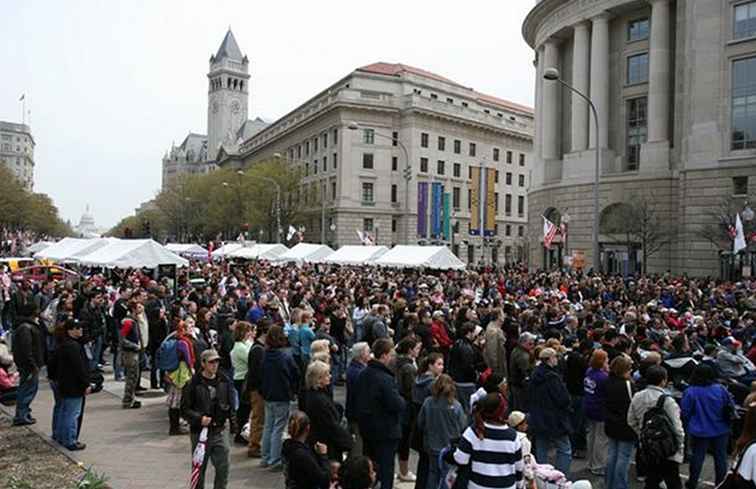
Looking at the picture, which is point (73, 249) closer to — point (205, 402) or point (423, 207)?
point (205, 402)

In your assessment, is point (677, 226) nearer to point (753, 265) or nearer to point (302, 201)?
point (753, 265)

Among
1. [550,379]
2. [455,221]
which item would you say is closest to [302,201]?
[455,221]

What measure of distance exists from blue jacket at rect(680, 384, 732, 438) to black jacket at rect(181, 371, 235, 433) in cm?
545

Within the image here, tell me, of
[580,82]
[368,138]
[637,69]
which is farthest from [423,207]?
[368,138]

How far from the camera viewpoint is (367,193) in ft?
255

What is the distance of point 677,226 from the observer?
4219 cm

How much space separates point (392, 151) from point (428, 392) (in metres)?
71.1

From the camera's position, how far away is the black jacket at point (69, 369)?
955cm

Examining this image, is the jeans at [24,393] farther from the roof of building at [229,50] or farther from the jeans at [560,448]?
the roof of building at [229,50]

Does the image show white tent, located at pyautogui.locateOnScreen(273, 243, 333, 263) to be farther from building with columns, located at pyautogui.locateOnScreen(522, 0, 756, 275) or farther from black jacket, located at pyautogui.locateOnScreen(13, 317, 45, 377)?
black jacket, located at pyautogui.locateOnScreen(13, 317, 45, 377)

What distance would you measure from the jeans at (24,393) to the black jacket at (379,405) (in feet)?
20.3

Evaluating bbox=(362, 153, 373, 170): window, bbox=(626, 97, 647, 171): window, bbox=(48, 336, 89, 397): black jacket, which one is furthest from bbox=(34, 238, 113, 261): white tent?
bbox=(362, 153, 373, 170): window

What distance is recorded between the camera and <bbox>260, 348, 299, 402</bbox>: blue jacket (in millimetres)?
9102

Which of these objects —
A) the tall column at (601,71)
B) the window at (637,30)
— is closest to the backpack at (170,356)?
the tall column at (601,71)
